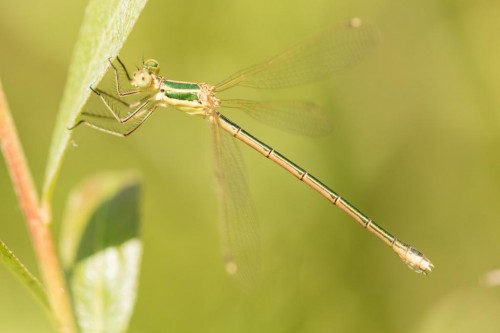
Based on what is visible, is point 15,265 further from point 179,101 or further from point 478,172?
point 478,172

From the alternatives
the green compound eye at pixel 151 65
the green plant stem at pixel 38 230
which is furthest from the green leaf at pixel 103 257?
the green compound eye at pixel 151 65

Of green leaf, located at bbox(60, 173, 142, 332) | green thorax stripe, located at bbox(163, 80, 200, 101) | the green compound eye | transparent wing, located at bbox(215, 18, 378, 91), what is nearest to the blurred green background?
transparent wing, located at bbox(215, 18, 378, 91)

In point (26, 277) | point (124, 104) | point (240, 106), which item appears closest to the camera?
point (26, 277)

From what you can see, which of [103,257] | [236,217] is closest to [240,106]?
[236,217]

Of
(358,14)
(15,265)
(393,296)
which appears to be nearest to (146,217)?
(393,296)

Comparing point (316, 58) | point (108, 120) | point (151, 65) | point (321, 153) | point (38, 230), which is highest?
point (316, 58)

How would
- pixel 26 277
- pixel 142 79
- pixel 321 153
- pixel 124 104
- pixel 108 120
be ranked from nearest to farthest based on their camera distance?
pixel 26 277
pixel 108 120
pixel 124 104
pixel 142 79
pixel 321 153

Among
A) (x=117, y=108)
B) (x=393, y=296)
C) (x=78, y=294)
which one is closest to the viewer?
(x=78, y=294)

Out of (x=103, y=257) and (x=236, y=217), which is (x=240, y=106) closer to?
(x=236, y=217)

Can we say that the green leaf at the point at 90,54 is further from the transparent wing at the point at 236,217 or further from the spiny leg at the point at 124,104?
the transparent wing at the point at 236,217
